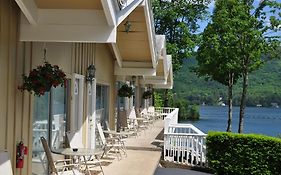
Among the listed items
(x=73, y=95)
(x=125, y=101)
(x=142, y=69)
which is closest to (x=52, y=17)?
(x=73, y=95)

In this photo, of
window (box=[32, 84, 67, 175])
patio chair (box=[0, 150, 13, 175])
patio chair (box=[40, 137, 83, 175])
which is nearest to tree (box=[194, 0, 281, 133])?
window (box=[32, 84, 67, 175])

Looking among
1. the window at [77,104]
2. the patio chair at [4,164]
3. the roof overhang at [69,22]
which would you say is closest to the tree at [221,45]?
the window at [77,104]

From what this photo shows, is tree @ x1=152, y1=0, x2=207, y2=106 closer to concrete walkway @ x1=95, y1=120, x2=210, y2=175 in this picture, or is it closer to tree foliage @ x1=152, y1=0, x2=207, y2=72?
tree foliage @ x1=152, y1=0, x2=207, y2=72

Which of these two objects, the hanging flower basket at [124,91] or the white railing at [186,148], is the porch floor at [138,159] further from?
the hanging flower basket at [124,91]

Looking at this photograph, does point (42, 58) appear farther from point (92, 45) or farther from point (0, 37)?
point (92, 45)

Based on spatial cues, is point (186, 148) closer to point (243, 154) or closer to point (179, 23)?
point (243, 154)

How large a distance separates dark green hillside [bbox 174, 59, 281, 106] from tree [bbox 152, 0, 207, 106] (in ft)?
47.0

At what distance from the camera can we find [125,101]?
17.5 meters

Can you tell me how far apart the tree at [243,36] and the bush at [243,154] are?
10.0m

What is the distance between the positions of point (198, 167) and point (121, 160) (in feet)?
8.11

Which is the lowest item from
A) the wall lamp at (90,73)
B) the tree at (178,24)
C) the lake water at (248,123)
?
the lake water at (248,123)

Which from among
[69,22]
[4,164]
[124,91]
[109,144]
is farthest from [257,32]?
[4,164]

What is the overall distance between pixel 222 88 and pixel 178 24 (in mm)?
28922

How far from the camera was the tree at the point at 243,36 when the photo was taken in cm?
2009
